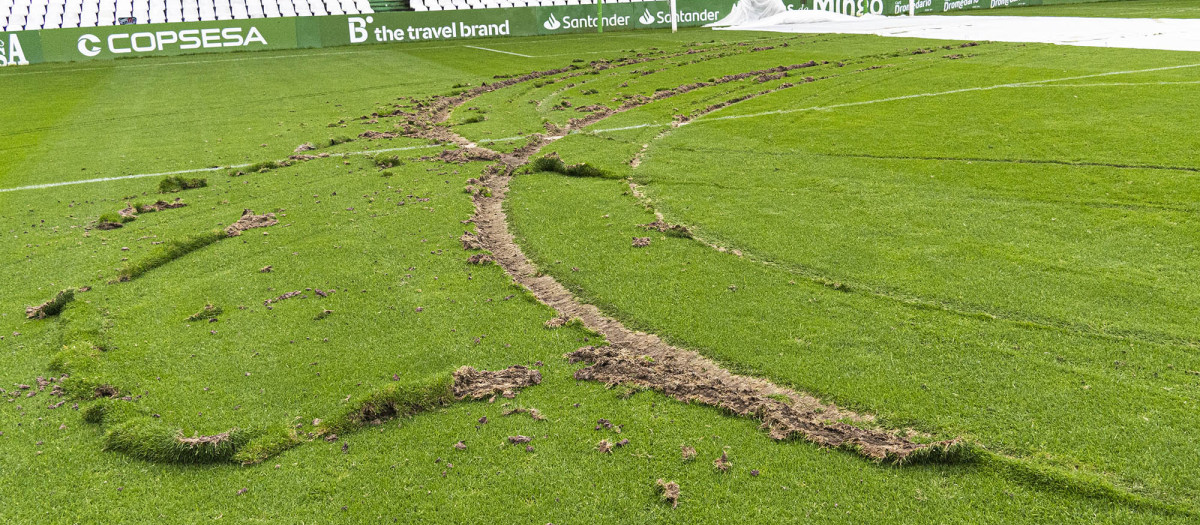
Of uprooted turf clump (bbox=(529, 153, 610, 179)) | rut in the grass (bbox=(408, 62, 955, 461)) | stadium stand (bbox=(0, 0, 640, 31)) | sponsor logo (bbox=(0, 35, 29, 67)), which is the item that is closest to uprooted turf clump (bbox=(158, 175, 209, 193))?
uprooted turf clump (bbox=(529, 153, 610, 179))

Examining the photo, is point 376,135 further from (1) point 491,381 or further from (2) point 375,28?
(2) point 375,28

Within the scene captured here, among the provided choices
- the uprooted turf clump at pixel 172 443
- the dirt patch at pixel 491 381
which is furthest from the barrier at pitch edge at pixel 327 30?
the dirt patch at pixel 491 381

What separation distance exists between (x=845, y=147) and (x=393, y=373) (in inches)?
263

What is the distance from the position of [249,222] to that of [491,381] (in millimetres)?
4263

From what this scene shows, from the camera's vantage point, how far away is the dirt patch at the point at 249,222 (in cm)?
737

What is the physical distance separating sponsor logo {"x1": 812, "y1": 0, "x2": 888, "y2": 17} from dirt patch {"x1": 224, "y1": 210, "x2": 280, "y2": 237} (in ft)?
90.9

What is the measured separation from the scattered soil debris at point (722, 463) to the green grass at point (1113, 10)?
2642 centimetres

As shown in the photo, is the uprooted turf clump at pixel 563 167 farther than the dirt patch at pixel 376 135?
No

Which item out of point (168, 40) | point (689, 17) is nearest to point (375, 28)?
point (168, 40)

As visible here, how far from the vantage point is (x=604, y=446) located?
387 cm

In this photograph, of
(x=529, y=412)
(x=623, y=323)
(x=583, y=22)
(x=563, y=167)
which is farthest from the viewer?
(x=583, y=22)

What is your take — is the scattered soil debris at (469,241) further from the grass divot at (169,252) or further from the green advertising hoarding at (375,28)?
the green advertising hoarding at (375,28)

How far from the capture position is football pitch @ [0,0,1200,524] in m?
3.63

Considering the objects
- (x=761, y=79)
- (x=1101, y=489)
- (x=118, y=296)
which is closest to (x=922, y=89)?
(x=761, y=79)
